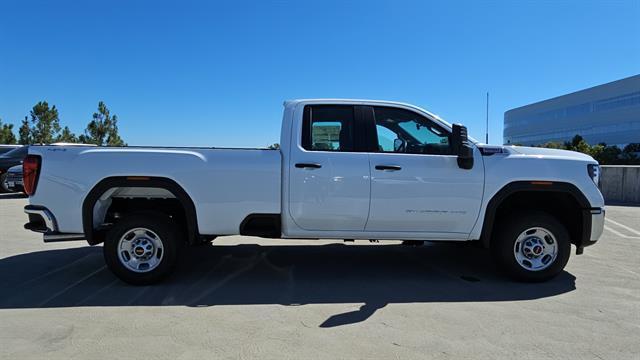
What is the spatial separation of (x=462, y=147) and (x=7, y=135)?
45.7m

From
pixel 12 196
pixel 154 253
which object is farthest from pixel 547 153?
pixel 12 196

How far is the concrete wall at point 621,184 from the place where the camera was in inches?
594

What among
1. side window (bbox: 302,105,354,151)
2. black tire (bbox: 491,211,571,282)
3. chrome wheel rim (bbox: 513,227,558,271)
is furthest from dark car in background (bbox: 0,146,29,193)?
chrome wheel rim (bbox: 513,227,558,271)

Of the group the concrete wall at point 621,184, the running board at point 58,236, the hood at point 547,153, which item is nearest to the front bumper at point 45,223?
the running board at point 58,236

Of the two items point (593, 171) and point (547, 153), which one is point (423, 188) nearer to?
point (547, 153)

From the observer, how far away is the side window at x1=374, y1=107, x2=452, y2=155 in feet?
16.5

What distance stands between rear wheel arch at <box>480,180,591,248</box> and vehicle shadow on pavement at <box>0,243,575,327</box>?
23.5 inches

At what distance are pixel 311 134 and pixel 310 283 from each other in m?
1.66

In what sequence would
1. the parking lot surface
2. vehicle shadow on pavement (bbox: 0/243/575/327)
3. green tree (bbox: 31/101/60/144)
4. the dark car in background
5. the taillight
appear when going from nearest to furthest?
1. the parking lot surface
2. vehicle shadow on pavement (bbox: 0/243/575/327)
3. the taillight
4. the dark car in background
5. green tree (bbox: 31/101/60/144)

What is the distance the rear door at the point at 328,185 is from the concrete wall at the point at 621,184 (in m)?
14.0

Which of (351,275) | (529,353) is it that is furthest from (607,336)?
(351,275)

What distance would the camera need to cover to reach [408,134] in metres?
5.12

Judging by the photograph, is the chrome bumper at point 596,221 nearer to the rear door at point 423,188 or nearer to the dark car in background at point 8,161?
the rear door at point 423,188

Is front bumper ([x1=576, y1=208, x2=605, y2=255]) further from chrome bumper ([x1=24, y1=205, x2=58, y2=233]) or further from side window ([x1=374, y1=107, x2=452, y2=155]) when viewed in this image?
chrome bumper ([x1=24, y1=205, x2=58, y2=233])
